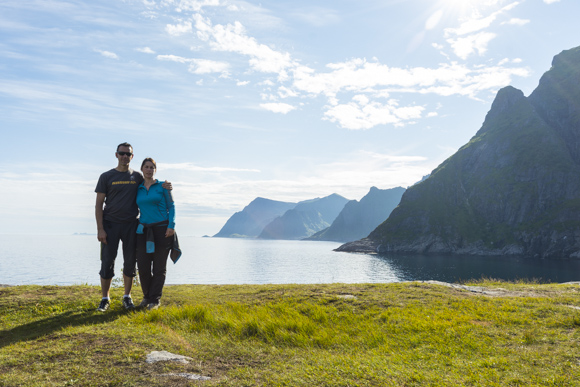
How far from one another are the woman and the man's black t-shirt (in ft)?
0.68

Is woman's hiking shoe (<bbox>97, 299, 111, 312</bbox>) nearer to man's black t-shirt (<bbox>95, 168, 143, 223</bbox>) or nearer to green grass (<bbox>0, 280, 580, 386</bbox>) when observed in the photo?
green grass (<bbox>0, 280, 580, 386</bbox>)

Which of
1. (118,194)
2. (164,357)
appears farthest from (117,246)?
(164,357)

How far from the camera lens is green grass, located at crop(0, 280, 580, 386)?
4.81 m

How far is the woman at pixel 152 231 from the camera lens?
9172 mm

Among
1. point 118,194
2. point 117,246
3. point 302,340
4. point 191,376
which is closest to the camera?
point 191,376

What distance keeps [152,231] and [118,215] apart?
95 cm

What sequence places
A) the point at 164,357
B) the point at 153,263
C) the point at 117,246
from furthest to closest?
the point at 153,263, the point at 117,246, the point at 164,357

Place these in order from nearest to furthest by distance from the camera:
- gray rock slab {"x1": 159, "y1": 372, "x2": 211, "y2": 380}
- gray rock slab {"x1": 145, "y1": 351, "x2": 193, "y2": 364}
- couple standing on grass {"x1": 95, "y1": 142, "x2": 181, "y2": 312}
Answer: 1. gray rock slab {"x1": 159, "y1": 372, "x2": 211, "y2": 380}
2. gray rock slab {"x1": 145, "y1": 351, "x2": 193, "y2": 364}
3. couple standing on grass {"x1": 95, "y1": 142, "x2": 181, "y2": 312}

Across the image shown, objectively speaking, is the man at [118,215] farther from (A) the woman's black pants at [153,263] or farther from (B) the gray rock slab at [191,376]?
(B) the gray rock slab at [191,376]

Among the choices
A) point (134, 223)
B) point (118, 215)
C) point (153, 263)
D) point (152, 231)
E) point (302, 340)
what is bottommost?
point (302, 340)

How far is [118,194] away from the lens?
912 cm

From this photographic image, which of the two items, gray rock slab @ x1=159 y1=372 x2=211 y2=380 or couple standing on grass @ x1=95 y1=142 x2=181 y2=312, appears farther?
couple standing on grass @ x1=95 y1=142 x2=181 y2=312

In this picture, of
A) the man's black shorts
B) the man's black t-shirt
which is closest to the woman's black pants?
the man's black shorts

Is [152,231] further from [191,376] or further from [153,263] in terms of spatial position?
[191,376]
